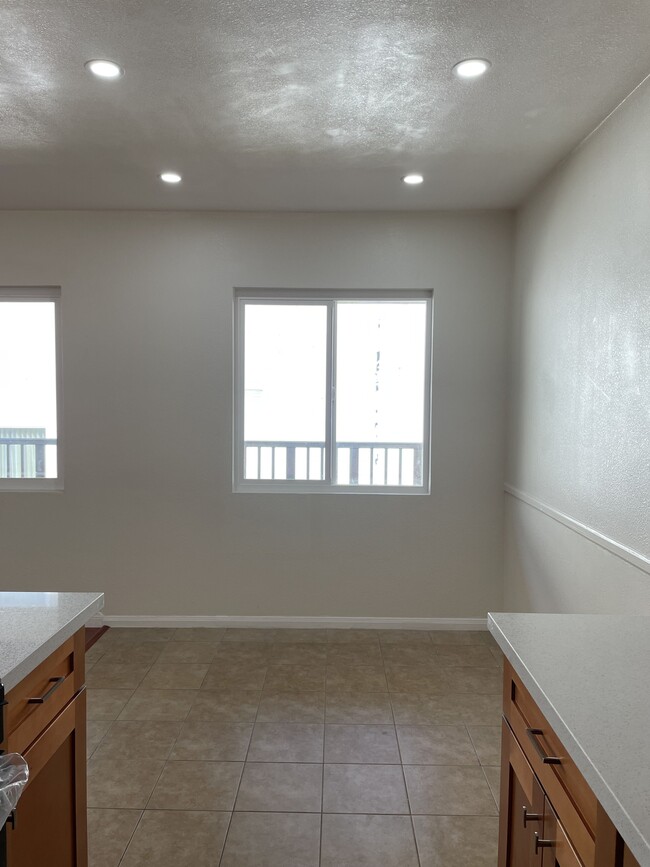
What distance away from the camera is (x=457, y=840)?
2.11 m

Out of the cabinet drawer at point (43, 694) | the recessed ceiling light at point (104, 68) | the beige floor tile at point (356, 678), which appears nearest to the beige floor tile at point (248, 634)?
the beige floor tile at point (356, 678)

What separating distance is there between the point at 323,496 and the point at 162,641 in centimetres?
136

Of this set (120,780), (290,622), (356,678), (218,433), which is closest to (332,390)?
(218,433)

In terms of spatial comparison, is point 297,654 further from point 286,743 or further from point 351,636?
point 286,743

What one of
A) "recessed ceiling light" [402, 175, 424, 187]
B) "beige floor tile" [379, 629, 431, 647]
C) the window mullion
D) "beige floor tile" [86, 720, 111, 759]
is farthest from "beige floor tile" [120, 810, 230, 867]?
"recessed ceiling light" [402, 175, 424, 187]

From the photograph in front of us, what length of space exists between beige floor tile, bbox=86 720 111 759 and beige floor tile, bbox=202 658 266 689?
56 centimetres

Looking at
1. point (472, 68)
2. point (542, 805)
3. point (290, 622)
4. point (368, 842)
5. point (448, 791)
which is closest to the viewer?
point (542, 805)

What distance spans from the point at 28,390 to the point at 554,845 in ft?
13.1

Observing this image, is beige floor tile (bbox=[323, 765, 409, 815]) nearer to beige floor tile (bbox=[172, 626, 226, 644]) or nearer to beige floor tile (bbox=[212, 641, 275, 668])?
beige floor tile (bbox=[212, 641, 275, 668])

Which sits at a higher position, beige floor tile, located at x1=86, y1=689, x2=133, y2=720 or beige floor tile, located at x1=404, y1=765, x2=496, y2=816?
beige floor tile, located at x1=404, y1=765, x2=496, y2=816

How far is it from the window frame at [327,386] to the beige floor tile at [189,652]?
999 millimetres

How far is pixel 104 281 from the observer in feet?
13.4

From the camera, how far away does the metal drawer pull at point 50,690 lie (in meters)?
1.39

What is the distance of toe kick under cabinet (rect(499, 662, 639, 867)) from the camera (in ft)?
3.38
